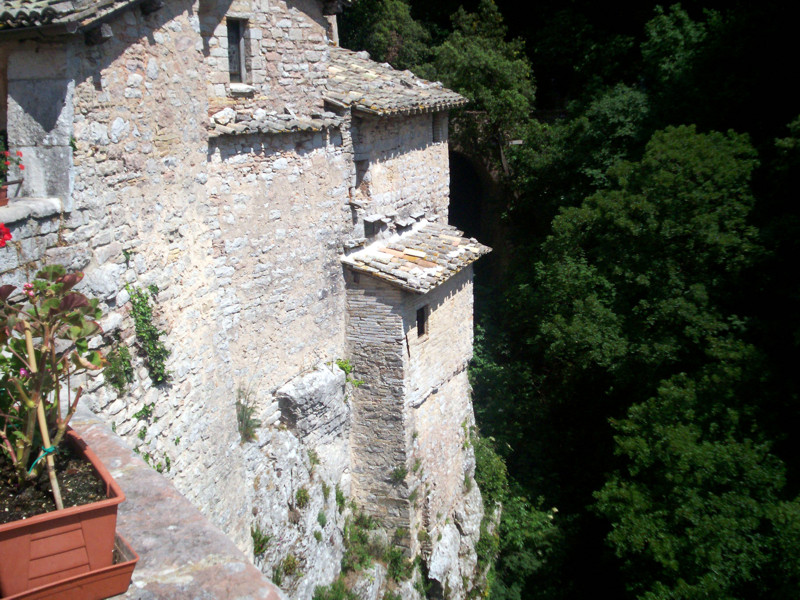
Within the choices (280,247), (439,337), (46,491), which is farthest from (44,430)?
(439,337)

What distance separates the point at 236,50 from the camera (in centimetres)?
814

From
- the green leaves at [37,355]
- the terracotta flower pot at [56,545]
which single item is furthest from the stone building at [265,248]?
the terracotta flower pot at [56,545]

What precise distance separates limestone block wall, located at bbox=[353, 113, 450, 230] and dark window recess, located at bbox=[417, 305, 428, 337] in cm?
156

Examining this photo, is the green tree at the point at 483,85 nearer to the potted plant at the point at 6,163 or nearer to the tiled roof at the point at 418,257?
the tiled roof at the point at 418,257

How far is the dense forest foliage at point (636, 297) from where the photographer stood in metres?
10.8

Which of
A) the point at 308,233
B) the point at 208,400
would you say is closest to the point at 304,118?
the point at 308,233

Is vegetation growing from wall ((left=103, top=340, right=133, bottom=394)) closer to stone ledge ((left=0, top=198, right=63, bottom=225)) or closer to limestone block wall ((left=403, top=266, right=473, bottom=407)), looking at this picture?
stone ledge ((left=0, top=198, right=63, bottom=225))

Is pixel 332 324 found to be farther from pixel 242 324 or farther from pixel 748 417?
pixel 748 417

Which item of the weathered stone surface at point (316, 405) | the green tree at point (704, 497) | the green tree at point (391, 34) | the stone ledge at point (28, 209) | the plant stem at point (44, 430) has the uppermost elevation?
the green tree at point (391, 34)

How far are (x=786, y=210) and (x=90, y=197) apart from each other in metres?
11.7

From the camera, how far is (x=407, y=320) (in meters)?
10.2

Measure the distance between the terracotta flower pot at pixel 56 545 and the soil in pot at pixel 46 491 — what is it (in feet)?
0.54

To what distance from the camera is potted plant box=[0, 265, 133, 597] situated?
2691 mm

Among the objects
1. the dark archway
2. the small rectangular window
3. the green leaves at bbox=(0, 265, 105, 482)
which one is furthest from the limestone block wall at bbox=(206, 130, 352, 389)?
the dark archway
